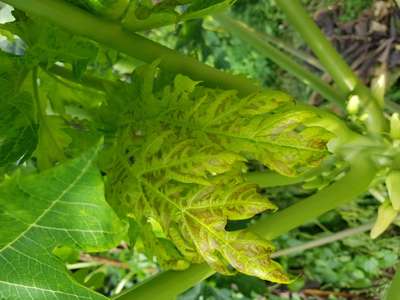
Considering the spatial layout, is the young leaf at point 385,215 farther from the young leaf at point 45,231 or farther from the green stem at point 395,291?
the young leaf at point 45,231

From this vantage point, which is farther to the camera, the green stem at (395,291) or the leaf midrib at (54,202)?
the green stem at (395,291)

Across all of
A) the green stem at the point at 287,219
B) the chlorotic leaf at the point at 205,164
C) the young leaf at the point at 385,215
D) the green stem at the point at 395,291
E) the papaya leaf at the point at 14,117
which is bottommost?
the green stem at the point at 395,291

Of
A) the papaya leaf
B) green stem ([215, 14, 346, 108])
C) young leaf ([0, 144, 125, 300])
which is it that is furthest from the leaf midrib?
green stem ([215, 14, 346, 108])

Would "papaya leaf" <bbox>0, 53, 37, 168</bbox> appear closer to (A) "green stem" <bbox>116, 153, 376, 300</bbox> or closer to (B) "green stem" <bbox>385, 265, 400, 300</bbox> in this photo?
(A) "green stem" <bbox>116, 153, 376, 300</bbox>

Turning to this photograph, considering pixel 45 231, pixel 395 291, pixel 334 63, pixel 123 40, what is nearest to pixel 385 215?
pixel 395 291

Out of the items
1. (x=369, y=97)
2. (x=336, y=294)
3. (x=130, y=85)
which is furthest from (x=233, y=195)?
(x=336, y=294)

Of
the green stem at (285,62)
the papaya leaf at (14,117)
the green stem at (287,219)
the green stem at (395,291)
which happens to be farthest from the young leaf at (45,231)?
the green stem at (285,62)

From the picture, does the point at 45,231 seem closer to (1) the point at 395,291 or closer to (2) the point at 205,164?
(2) the point at 205,164
